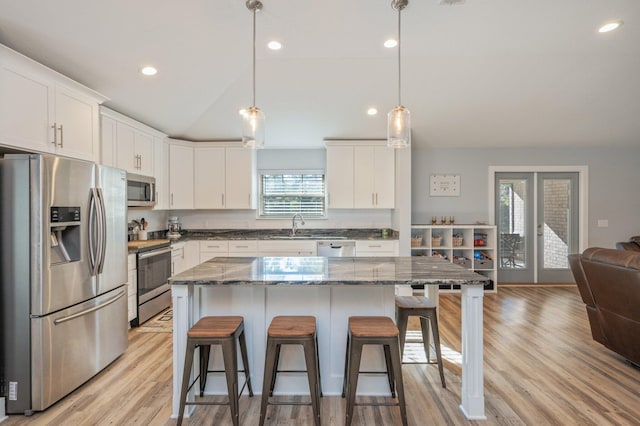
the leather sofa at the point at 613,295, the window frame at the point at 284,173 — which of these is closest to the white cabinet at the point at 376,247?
the window frame at the point at 284,173

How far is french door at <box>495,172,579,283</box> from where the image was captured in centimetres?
545

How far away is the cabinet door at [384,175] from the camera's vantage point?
4.96m

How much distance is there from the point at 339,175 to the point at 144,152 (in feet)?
8.68

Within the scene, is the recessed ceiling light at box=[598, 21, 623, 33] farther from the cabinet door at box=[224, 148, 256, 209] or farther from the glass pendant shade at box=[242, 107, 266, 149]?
the cabinet door at box=[224, 148, 256, 209]

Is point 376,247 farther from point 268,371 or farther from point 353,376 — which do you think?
point 268,371

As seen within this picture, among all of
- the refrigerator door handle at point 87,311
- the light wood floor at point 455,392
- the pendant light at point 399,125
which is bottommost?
the light wood floor at point 455,392

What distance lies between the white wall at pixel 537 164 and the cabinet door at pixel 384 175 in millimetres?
678

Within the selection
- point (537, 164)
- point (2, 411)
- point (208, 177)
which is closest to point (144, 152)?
point (208, 177)

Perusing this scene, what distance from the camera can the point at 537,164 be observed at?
5.43 m

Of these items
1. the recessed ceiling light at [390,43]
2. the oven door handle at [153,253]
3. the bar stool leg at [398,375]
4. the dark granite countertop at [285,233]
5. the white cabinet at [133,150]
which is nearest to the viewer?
the bar stool leg at [398,375]

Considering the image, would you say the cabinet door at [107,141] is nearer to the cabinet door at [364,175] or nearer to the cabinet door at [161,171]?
the cabinet door at [161,171]

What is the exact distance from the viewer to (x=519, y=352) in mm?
2951

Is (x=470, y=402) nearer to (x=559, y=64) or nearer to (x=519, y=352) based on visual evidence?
(x=519, y=352)

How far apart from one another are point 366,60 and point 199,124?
2.52 m
